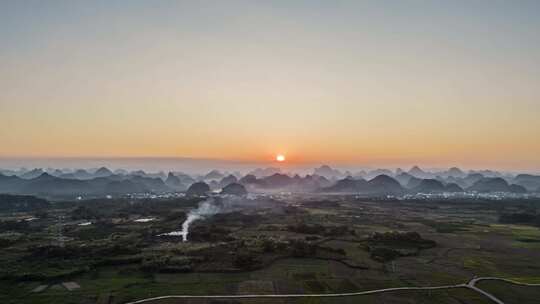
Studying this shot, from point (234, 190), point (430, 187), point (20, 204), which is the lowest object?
point (20, 204)

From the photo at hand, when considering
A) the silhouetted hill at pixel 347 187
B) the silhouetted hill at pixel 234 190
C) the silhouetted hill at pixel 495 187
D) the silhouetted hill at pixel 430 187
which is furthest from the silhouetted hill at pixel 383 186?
the silhouetted hill at pixel 234 190

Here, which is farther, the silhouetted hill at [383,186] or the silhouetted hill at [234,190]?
the silhouetted hill at [383,186]

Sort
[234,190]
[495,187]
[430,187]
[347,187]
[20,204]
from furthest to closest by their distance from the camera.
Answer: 1. [347,187]
2. [495,187]
3. [430,187]
4. [234,190]
5. [20,204]

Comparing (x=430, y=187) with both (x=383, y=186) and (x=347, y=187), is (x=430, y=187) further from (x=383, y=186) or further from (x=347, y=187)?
(x=347, y=187)

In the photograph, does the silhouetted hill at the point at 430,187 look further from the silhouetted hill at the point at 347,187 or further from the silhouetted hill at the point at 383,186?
the silhouetted hill at the point at 347,187

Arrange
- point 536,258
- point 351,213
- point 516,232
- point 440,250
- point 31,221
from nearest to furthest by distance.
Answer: point 536,258, point 440,250, point 516,232, point 31,221, point 351,213

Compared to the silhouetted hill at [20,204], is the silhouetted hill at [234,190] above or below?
above

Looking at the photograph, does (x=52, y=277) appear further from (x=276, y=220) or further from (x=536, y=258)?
(x=536, y=258)

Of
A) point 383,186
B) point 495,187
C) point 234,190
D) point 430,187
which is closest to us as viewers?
point 234,190

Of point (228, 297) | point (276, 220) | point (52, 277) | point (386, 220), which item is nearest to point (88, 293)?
point (52, 277)

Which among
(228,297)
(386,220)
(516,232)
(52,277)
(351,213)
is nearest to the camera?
(228,297)

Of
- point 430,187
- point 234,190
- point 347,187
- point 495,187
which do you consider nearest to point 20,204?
point 234,190
